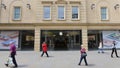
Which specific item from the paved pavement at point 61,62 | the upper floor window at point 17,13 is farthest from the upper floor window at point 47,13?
the paved pavement at point 61,62

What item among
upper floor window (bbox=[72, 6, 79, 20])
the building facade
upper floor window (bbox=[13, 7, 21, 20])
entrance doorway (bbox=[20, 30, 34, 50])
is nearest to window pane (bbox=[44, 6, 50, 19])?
the building facade

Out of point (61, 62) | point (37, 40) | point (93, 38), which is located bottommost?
point (61, 62)

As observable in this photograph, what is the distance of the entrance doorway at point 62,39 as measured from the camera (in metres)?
30.3

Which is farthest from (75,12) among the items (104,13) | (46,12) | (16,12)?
(16,12)

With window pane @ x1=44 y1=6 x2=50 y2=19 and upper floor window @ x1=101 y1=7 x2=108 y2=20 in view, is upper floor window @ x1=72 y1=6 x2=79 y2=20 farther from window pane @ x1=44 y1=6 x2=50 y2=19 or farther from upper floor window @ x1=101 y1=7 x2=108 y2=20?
upper floor window @ x1=101 y1=7 x2=108 y2=20

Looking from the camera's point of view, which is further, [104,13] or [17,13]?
[104,13]

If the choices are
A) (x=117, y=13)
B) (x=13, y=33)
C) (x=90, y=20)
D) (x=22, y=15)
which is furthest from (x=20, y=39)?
(x=117, y=13)

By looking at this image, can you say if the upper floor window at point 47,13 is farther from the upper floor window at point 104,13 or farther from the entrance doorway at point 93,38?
the upper floor window at point 104,13

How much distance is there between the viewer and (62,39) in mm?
30672

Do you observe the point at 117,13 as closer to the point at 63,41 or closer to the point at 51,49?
the point at 63,41

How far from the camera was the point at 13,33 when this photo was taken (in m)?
30.3

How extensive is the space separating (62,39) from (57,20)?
10.1ft

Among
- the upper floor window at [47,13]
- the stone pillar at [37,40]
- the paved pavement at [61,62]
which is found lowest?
the paved pavement at [61,62]

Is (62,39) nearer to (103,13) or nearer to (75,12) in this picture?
(75,12)
